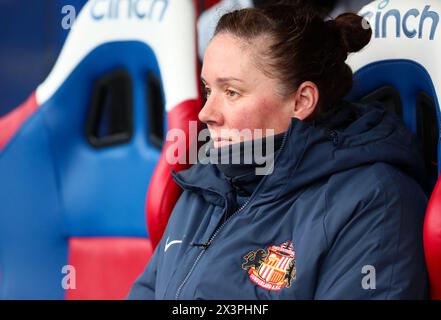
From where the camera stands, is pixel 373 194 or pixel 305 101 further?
pixel 305 101

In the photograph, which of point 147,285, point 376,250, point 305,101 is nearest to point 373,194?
point 376,250

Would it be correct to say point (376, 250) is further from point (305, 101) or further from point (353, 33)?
point (353, 33)

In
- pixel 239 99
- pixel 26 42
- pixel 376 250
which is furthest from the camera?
pixel 26 42

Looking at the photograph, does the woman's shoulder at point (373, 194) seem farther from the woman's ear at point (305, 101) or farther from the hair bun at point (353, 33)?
the hair bun at point (353, 33)

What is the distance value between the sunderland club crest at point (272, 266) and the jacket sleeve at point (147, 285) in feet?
0.78

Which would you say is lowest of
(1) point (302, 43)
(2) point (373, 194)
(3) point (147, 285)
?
(3) point (147, 285)

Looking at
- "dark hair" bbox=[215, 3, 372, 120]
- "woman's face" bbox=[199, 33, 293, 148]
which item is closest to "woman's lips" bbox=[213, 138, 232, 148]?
"woman's face" bbox=[199, 33, 293, 148]

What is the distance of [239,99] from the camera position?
1.20 meters

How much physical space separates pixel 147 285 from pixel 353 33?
537mm

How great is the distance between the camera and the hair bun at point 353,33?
49.8 inches

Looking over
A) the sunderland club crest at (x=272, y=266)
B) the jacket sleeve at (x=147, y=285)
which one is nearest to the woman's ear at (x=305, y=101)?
the sunderland club crest at (x=272, y=266)

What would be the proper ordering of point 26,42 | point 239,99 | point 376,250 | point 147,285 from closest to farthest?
point 376,250, point 239,99, point 147,285, point 26,42
